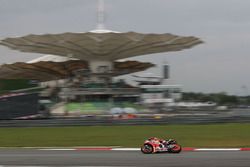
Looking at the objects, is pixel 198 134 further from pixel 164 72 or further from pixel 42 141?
pixel 164 72

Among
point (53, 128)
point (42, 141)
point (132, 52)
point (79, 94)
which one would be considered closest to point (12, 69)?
point (79, 94)

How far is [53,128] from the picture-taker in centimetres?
3003

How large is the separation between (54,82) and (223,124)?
289 feet

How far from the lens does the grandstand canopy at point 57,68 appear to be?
298 ft

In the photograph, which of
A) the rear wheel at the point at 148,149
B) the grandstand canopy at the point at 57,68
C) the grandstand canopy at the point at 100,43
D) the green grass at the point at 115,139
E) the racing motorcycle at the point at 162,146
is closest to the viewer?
the racing motorcycle at the point at 162,146

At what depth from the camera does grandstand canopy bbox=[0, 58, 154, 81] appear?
90.8 metres

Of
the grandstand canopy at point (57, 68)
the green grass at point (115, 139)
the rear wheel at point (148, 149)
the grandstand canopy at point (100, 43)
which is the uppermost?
the grandstand canopy at point (100, 43)

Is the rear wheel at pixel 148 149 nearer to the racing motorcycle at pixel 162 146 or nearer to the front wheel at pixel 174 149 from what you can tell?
the racing motorcycle at pixel 162 146

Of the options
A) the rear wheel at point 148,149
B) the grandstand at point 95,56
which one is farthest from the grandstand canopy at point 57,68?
the rear wheel at point 148,149

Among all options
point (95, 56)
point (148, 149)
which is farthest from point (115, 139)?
point (95, 56)

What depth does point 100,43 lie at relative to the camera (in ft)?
238

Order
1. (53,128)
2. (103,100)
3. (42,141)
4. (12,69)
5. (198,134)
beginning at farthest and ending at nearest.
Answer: (12,69)
(103,100)
(53,128)
(198,134)
(42,141)

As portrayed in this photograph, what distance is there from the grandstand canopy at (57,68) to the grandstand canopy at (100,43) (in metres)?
8.23

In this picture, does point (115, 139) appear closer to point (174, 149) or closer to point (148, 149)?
point (148, 149)
